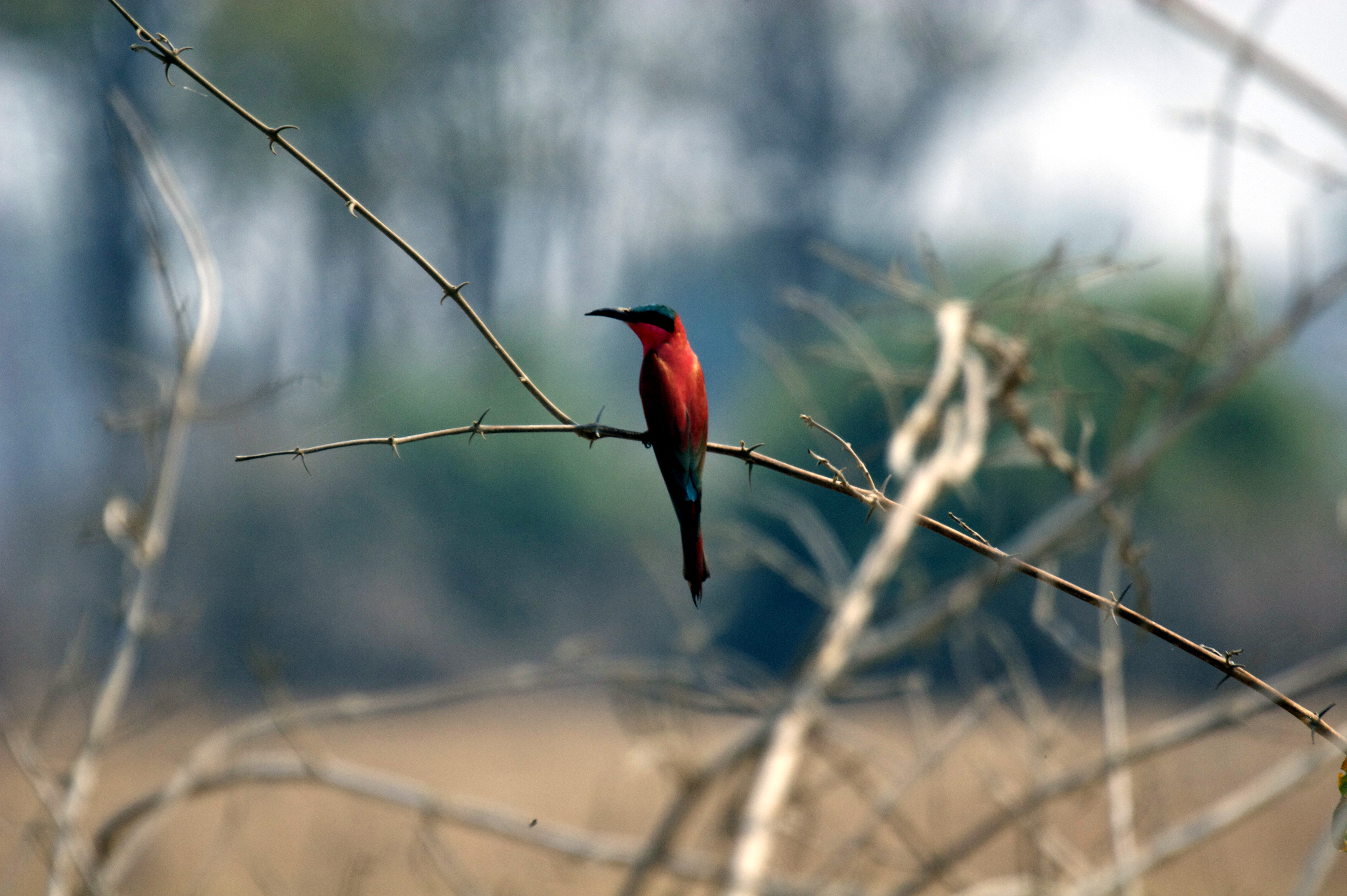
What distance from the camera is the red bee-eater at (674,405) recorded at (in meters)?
0.75

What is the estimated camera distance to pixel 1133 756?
75.5 inches

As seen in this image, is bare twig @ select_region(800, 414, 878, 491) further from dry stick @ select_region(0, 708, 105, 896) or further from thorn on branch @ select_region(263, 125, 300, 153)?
dry stick @ select_region(0, 708, 105, 896)

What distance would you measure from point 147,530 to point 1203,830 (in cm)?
234

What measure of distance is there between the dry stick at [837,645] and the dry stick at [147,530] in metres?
1.38

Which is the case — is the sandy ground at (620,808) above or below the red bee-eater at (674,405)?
below

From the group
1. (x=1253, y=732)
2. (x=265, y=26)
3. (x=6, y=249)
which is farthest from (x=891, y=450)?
(x=265, y=26)

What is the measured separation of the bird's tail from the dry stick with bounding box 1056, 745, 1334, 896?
62.6 inches

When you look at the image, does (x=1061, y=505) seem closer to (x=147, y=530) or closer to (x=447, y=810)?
(x=447, y=810)

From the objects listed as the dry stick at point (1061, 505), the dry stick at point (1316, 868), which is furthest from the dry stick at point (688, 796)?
the dry stick at point (1316, 868)

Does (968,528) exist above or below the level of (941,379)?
below

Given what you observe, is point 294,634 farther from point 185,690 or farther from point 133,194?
point 133,194

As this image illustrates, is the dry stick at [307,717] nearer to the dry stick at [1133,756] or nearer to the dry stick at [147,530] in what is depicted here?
the dry stick at [147,530]

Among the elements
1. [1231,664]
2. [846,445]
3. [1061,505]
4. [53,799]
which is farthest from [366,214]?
[53,799]

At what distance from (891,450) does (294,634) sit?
11.6 metres
